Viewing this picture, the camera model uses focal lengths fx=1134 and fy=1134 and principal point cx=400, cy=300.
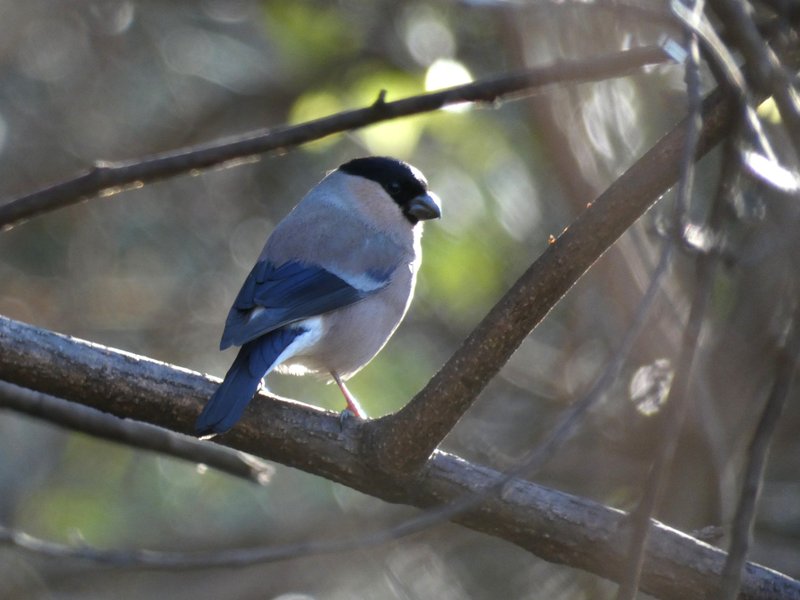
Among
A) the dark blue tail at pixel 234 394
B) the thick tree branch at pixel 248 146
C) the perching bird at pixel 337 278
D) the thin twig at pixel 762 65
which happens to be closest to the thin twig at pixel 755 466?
the thin twig at pixel 762 65

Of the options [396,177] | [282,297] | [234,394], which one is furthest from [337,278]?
[234,394]

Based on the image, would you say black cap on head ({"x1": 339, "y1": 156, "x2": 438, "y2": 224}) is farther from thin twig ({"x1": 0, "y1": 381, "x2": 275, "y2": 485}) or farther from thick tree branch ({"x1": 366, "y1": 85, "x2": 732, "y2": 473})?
thick tree branch ({"x1": 366, "y1": 85, "x2": 732, "y2": 473})

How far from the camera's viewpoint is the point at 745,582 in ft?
9.39

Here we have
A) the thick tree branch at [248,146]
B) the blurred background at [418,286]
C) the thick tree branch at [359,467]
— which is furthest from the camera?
the blurred background at [418,286]

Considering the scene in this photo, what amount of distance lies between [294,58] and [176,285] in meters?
1.86

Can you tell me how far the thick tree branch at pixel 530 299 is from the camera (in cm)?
242

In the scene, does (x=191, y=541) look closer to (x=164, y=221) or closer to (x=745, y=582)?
(x=164, y=221)

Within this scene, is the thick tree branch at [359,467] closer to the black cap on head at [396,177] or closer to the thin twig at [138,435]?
the thin twig at [138,435]

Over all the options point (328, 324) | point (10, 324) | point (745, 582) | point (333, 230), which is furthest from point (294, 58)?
point (745, 582)

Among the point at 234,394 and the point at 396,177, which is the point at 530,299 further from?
the point at 396,177


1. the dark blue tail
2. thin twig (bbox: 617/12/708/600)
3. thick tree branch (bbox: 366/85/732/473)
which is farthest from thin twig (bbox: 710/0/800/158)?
the dark blue tail

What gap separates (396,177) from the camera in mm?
5012

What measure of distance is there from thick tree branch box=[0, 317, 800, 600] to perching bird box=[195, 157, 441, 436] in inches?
7.7

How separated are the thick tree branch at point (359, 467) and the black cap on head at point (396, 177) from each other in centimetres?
187
